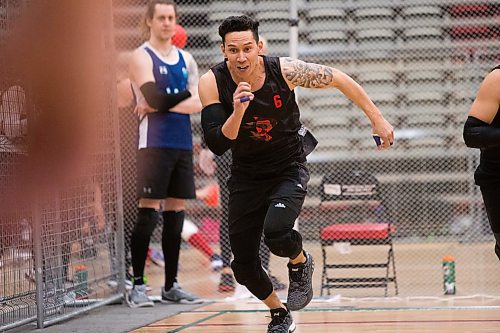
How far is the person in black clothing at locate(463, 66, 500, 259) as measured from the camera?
4965 mm

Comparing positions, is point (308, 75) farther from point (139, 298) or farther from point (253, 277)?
point (139, 298)

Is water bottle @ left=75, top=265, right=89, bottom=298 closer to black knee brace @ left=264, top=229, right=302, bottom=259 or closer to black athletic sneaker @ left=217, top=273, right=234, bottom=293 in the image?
black athletic sneaker @ left=217, top=273, right=234, bottom=293

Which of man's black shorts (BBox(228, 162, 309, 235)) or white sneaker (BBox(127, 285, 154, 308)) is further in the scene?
white sneaker (BBox(127, 285, 154, 308))

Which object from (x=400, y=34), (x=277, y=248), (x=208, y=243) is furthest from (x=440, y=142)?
(x=277, y=248)

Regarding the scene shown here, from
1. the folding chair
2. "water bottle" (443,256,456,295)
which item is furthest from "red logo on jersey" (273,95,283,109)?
"water bottle" (443,256,456,295)

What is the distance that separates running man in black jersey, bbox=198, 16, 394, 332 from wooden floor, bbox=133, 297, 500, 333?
2.47 feet

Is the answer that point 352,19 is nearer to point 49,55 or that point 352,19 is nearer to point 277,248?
point 277,248

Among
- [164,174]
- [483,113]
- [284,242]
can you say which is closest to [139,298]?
[164,174]

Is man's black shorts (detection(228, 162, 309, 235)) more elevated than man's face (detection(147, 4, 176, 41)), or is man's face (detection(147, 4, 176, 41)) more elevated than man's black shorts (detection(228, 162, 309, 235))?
man's face (detection(147, 4, 176, 41))

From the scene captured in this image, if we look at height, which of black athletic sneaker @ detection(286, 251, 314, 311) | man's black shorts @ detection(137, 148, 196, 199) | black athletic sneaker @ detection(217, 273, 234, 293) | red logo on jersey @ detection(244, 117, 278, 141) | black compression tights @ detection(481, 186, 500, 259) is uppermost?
red logo on jersey @ detection(244, 117, 278, 141)

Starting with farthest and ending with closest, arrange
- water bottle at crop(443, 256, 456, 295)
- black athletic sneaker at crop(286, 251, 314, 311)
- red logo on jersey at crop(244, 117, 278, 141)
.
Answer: water bottle at crop(443, 256, 456, 295)
black athletic sneaker at crop(286, 251, 314, 311)
red logo on jersey at crop(244, 117, 278, 141)

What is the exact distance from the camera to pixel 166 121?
7234 mm

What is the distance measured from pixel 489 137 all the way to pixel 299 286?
4.44 feet

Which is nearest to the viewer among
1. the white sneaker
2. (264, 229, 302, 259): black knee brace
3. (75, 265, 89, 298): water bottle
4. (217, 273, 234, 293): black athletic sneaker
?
(264, 229, 302, 259): black knee brace
